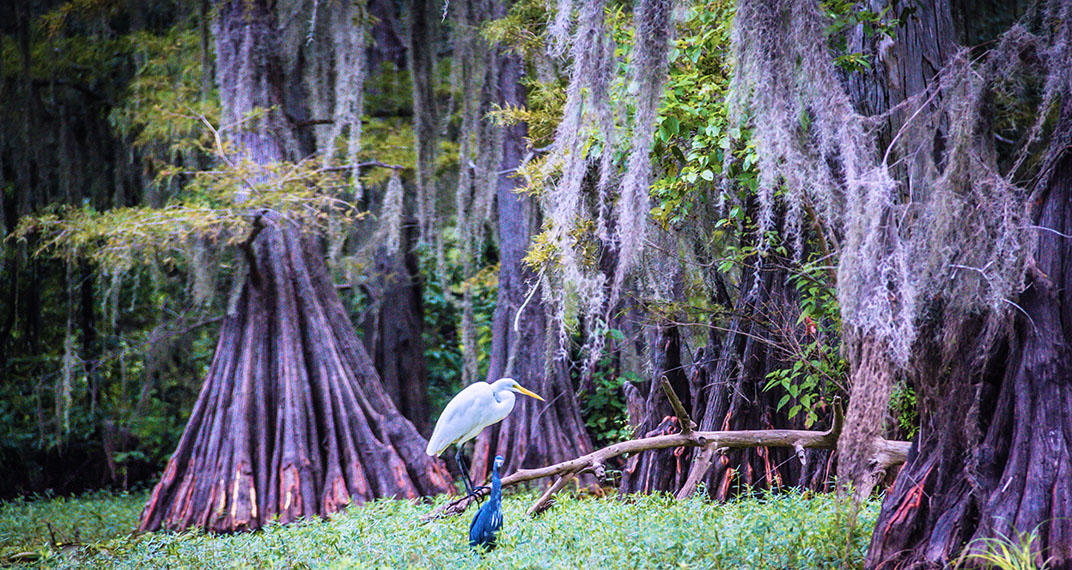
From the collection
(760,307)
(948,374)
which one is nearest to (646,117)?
(948,374)

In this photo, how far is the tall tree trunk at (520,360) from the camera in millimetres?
8273

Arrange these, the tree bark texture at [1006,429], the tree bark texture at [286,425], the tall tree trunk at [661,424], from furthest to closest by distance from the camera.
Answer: the tree bark texture at [286,425], the tall tree trunk at [661,424], the tree bark texture at [1006,429]

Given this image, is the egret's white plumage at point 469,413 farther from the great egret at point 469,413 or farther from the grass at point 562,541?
the grass at point 562,541

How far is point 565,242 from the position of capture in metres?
4.64

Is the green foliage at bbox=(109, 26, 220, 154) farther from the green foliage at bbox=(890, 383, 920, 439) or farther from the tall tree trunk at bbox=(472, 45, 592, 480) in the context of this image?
the green foliage at bbox=(890, 383, 920, 439)

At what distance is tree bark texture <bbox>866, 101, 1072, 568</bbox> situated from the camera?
276cm

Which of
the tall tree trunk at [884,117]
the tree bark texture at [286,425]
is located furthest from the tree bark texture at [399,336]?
the tall tree trunk at [884,117]

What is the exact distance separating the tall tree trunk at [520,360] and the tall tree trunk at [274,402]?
38.8 inches

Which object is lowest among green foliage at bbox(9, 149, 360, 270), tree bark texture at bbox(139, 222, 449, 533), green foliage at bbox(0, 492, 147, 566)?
green foliage at bbox(0, 492, 147, 566)

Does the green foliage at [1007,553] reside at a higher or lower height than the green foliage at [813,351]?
lower

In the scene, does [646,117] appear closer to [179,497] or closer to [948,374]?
[948,374]

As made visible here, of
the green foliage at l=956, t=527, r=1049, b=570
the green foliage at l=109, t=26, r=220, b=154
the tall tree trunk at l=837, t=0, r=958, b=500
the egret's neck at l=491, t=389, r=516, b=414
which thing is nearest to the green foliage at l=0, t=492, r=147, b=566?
the egret's neck at l=491, t=389, r=516, b=414

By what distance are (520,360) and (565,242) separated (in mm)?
3994

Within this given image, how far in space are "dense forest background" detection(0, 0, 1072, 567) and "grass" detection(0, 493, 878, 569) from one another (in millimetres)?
390
